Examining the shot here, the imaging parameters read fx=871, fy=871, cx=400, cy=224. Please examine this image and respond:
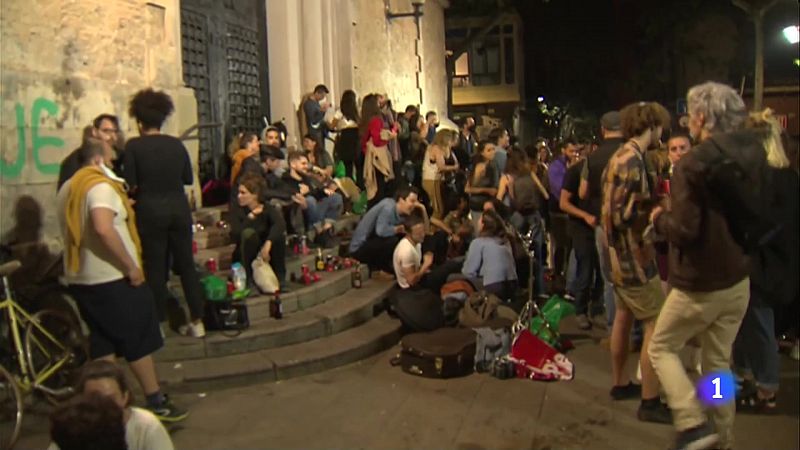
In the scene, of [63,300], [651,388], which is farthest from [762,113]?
[63,300]

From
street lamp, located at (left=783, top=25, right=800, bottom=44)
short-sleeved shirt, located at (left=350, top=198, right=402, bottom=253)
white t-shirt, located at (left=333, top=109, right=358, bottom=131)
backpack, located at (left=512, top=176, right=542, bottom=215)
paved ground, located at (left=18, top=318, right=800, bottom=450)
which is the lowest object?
paved ground, located at (left=18, top=318, right=800, bottom=450)

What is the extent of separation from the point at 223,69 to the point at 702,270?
851cm

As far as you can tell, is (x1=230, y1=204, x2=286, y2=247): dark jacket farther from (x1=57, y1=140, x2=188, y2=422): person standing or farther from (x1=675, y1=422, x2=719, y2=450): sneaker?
(x1=675, y1=422, x2=719, y2=450): sneaker

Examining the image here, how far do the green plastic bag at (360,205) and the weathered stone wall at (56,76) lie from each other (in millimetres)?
4064

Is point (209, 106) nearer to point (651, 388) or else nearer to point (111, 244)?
point (111, 244)

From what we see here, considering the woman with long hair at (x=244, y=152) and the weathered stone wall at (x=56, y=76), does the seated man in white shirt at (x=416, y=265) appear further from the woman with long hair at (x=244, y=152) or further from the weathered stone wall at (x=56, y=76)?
the weathered stone wall at (x=56, y=76)

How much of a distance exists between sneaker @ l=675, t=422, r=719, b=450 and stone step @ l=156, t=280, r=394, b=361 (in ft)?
12.0

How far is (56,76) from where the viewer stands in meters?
7.50

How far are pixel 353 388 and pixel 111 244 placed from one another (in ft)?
7.57

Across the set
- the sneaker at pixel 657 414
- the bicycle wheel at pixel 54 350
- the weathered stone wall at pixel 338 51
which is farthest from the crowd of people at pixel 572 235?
the weathered stone wall at pixel 338 51

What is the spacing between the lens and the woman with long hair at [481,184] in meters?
10.6

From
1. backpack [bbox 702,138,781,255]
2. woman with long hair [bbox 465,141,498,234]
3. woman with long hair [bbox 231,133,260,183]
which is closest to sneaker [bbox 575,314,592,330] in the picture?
woman with long hair [bbox 465,141,498,234]

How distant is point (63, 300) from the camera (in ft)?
21.1

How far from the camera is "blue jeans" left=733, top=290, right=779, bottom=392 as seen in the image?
17.4ft
